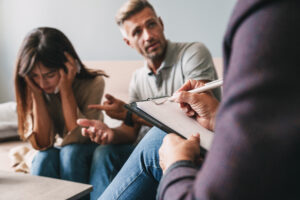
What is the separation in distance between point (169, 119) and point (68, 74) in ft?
3.18

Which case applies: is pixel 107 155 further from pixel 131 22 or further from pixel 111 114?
pixel 131 22

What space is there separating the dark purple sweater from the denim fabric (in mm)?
943

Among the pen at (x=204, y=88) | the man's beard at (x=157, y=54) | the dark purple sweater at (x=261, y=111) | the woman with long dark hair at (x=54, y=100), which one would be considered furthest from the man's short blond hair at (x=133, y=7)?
the dark purple sweater at (x=261, y=111)

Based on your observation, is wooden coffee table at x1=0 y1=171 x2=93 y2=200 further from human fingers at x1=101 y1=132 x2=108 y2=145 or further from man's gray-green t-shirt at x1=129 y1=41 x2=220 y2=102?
man's gray-green t-shirt at x1=129 y1=41 x2=220 y2=102

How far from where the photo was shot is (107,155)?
1.23 metres

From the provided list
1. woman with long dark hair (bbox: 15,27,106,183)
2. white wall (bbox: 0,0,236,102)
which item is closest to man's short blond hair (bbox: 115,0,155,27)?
woman with long dark hair (bbox: 15,27,106,183)

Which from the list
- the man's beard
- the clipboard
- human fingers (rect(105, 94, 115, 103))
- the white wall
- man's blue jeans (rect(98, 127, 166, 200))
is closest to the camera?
the clipboard

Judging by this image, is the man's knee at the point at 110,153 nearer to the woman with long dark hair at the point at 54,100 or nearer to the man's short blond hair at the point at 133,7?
the woman with long dark hair at the point at 54,100

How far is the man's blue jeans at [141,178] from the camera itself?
72 cm

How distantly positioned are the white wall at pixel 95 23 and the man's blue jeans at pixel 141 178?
4.36 feet

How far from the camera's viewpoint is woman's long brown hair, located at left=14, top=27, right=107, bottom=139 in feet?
4.61

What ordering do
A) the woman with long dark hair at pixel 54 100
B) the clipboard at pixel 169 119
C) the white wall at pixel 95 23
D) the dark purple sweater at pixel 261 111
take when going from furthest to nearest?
the white wall at pixel 95 23 → the woman with long dark hair at pixel 54 100 → the clipboard at pixel 169 119 → the dark purple sweater at pixel 261 111

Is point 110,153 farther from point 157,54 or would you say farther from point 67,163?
point 157,54

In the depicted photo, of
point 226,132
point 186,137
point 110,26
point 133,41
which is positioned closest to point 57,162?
point 133,41
